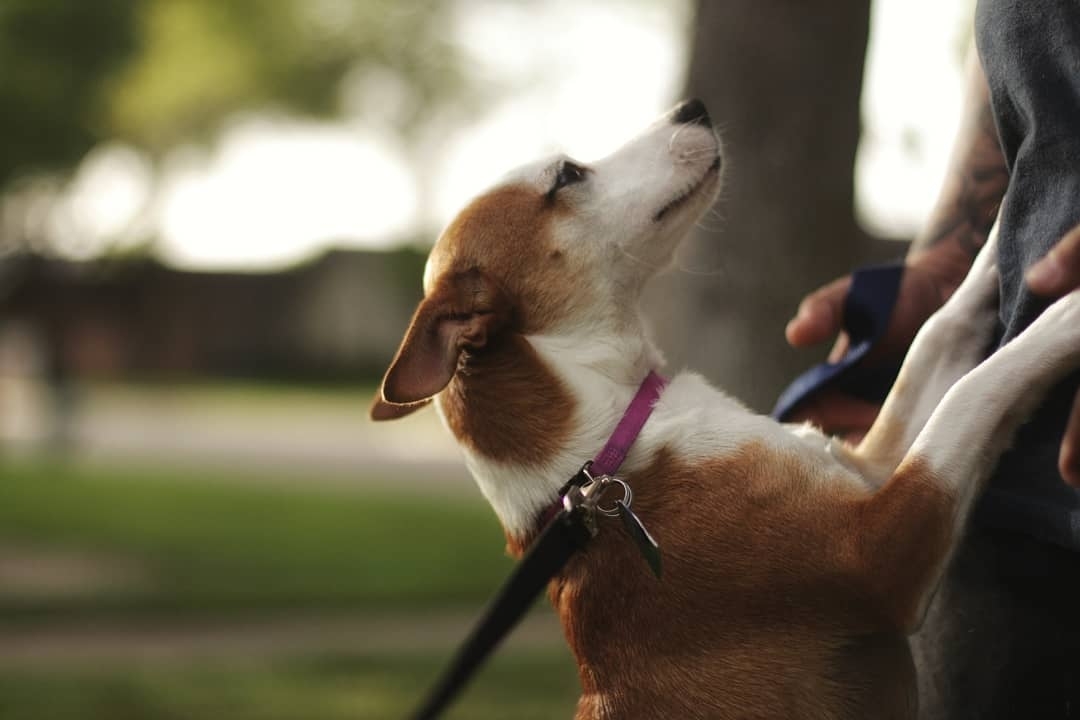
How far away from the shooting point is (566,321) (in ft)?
10.3

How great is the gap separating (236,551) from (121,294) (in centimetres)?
2506

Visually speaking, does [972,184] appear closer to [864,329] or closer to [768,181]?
[864,329]

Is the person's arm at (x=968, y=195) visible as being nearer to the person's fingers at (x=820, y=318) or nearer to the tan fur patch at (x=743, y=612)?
the person's fingers at (x=820, y=318)

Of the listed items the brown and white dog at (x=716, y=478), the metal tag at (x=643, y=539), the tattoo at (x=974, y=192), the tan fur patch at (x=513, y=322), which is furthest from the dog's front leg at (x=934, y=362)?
the tan fur patch at (x=513, y=322)

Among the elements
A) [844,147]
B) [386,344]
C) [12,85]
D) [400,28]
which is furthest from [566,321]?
[386,344]

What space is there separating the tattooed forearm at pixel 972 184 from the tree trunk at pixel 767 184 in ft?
6.75

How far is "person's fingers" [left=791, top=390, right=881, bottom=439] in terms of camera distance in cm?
304

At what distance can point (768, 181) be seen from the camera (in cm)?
512

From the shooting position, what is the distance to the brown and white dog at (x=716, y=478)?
2.39m

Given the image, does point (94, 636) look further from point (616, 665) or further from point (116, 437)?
point (116, 437)

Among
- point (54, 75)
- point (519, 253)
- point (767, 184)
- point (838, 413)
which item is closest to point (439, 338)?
point (519, 253)

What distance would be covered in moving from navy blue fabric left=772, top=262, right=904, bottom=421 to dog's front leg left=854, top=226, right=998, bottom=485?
0.18 metres

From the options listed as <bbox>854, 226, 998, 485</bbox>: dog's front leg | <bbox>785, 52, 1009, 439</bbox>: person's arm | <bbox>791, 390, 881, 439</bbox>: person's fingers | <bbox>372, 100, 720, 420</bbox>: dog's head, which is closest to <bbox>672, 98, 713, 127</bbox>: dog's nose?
<bbox>372, 100, 720, 420</bbox>: dog's head

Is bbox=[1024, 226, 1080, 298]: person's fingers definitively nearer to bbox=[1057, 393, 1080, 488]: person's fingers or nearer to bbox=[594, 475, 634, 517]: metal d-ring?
bbox=[1057, 393, 1080, 488]: person's fingers
